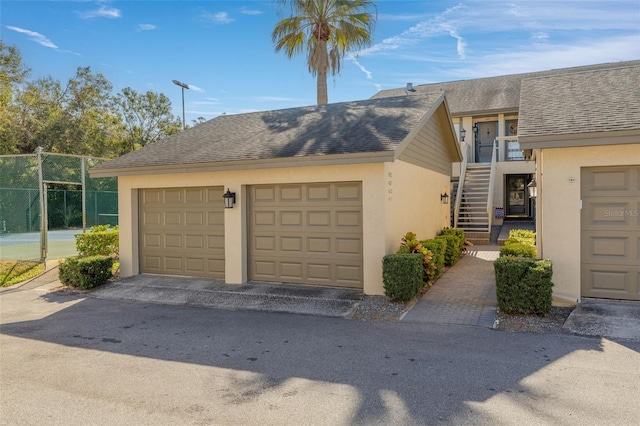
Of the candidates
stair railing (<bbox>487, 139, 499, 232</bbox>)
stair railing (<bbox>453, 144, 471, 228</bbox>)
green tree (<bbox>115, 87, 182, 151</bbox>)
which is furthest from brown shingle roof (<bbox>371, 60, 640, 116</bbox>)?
green tree (<bbox>115, 87, 182, 151</bbox>)

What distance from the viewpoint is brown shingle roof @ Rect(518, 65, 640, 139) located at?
7062 millimetres

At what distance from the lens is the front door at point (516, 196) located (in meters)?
20.0

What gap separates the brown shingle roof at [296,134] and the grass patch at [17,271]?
3387 mm

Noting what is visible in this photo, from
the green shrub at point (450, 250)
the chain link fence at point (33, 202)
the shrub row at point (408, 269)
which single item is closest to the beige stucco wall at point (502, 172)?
the green shrub at point (450, 250)

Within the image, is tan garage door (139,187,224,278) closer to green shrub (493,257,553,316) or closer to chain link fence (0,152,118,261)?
chain link fence (0,152,118,261)

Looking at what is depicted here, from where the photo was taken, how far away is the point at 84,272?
9.85 meters

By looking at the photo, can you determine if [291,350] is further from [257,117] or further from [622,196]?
[257,117]

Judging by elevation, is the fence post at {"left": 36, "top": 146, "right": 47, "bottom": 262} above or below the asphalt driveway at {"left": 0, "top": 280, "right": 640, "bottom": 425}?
above

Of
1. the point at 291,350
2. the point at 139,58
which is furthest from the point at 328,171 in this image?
the point at 139,58

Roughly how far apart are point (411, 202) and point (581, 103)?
3846 mm

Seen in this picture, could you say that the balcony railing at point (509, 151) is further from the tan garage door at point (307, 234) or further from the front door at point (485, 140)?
the tan garage door at point (307, 234)

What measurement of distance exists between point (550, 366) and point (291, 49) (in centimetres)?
1537

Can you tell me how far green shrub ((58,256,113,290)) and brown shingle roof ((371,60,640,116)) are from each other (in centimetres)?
1658

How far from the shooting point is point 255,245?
31.5 ft
